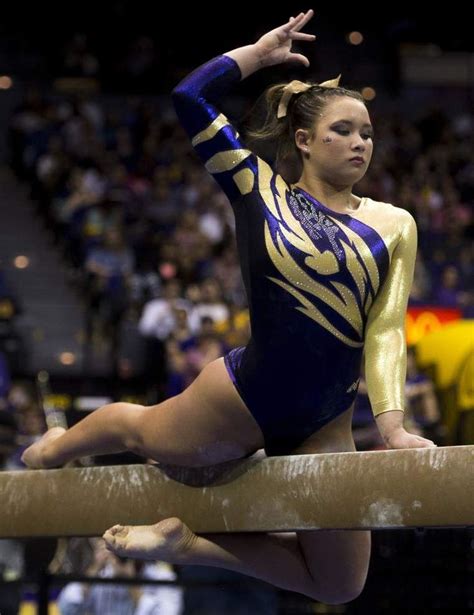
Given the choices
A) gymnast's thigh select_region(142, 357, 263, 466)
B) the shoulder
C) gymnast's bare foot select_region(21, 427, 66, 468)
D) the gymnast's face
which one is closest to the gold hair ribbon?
the gymnast's face

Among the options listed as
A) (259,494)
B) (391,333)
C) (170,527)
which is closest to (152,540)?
(170,527)

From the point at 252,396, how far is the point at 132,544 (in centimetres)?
51

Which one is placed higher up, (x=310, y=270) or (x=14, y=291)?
(x=310, y=270)

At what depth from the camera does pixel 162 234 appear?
1032 centimetres

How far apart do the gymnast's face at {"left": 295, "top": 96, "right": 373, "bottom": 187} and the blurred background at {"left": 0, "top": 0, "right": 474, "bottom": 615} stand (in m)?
0.60

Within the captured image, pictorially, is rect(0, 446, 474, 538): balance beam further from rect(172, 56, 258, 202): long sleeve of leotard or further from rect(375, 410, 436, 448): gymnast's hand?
rect(172, 56, 258, 202): long sleeve of leotard

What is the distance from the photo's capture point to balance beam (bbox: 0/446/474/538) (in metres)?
2.86

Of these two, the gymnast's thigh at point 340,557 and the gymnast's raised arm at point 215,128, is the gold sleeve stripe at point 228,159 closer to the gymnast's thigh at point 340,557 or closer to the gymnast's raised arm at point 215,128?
the gymnast's raised arm at point 215,128

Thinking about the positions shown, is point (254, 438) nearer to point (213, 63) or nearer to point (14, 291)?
point (213, 63)

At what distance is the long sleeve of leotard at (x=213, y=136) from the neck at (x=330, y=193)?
0.18 meters

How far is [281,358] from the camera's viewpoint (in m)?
A: 2.99

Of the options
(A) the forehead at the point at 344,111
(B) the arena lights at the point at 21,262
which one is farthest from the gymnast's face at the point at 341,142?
(B) the arena lights at the point at 21,262

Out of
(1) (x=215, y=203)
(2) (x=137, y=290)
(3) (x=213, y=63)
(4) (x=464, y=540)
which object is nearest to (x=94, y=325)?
(2) (x=137, y=290)

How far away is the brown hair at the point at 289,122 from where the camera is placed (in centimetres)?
322
